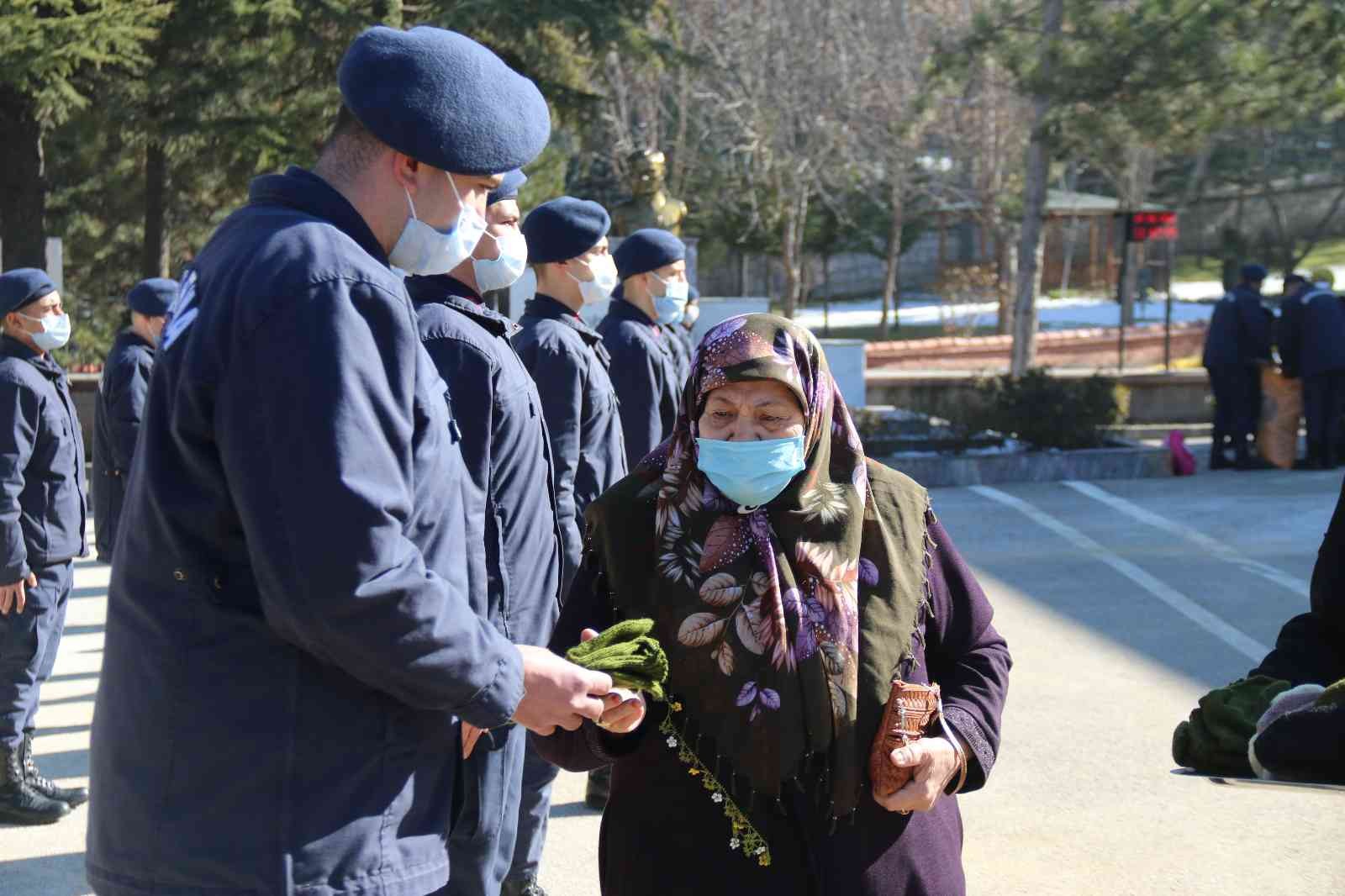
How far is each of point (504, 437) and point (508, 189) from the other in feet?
2.96

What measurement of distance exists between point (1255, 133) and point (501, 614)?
4260 cm

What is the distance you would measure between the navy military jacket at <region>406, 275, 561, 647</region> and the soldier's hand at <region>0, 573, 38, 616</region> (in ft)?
8.96

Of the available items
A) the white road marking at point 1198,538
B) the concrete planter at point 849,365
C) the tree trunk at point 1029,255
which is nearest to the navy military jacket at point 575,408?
the white road marking at point 1198,538

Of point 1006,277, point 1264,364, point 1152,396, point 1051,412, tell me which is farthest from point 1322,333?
point 1006,277

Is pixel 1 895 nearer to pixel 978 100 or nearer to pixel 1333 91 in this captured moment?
pixel 1333 91

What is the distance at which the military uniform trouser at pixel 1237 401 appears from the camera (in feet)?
49.6

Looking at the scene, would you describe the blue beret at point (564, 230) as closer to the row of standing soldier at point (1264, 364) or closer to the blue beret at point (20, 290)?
the blue beret at point (20, 290)

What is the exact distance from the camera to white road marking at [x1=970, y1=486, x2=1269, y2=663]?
27.7ft

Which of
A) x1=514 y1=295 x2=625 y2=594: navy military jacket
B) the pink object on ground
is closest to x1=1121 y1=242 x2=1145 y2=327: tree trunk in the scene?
the pink object on ground

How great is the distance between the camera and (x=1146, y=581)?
10.2 metres

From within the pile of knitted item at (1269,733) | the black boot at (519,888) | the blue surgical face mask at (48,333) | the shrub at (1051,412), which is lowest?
the black boot at (519,888)

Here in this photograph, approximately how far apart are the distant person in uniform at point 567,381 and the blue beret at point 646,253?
1.08 metres

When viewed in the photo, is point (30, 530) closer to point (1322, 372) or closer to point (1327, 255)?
point (1322, 372)

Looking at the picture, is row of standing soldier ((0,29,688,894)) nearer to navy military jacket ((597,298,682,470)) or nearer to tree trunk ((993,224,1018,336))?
navy military jacket ((597,298,682,470))
